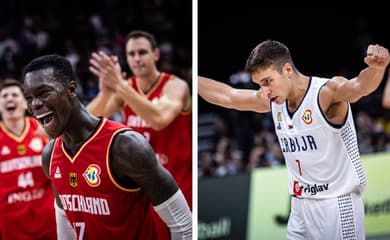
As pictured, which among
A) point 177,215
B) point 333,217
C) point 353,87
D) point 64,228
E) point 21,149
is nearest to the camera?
point 353,87

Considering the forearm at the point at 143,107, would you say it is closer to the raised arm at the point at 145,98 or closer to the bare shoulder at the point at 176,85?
the raised arm at the point at 145,98

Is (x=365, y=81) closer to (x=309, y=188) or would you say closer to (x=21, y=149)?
(x=309, y=188)

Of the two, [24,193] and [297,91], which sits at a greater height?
[297,91]

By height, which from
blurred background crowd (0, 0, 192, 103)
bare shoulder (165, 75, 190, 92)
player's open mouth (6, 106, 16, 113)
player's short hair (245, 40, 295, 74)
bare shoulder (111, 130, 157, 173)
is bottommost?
bare shoulder (111, 130, 157, 173)

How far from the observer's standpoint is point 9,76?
4621 mm

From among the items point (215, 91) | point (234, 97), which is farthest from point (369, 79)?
point (215, 91)

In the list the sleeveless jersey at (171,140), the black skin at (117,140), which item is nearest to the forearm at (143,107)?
the sleeveless jersey at (171,140)

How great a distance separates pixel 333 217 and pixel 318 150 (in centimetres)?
27

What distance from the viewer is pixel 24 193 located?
3.99m

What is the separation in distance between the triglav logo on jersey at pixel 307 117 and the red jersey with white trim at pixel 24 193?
6.15ft

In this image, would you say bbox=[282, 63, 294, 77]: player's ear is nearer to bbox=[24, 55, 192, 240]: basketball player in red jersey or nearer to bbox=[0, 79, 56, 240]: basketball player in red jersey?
bbox=[24, 55, 192, 240]: basketball player in red jersey

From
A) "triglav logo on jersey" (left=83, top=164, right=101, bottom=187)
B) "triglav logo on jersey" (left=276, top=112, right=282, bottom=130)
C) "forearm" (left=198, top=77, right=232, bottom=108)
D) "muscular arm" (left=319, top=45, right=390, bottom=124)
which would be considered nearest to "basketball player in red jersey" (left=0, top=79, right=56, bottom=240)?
"forearm" (left=198, top=77, right=232, bottom=108)

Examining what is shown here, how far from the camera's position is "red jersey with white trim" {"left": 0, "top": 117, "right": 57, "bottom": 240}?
156 inches

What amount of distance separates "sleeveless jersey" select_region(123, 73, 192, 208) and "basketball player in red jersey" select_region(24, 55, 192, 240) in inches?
49.5
